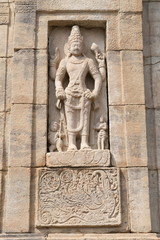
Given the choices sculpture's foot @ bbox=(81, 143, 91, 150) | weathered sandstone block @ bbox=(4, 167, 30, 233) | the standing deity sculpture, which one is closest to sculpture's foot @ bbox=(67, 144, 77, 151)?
the standing deity sculpture

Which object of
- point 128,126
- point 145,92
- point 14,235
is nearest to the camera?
point 14,235

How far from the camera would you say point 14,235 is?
227 inches

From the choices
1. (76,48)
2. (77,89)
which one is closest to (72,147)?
(77,89)

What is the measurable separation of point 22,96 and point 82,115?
3.20 ft

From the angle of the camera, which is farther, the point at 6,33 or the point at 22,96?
the point at 6,33

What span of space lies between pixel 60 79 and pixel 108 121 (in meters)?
1.01

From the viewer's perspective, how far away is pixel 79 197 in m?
5.99

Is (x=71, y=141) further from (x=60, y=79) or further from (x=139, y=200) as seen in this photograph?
(x=139, y=200)

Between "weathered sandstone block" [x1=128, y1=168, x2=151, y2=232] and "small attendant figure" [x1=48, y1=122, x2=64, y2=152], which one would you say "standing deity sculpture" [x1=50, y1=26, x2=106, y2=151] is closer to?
"small attendant figure" [x1=48, y1=122, x2=64, y2=152]

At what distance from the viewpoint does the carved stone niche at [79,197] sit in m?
5.89

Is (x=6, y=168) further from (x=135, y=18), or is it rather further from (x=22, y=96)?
(x=135, y=18)

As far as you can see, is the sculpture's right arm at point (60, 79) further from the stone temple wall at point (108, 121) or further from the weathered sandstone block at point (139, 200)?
the weathered sandstone block at point (139, 200)

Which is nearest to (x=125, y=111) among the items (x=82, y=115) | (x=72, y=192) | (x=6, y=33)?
(x=82, y=115)

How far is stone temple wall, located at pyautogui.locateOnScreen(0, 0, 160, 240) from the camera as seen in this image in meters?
5.91
